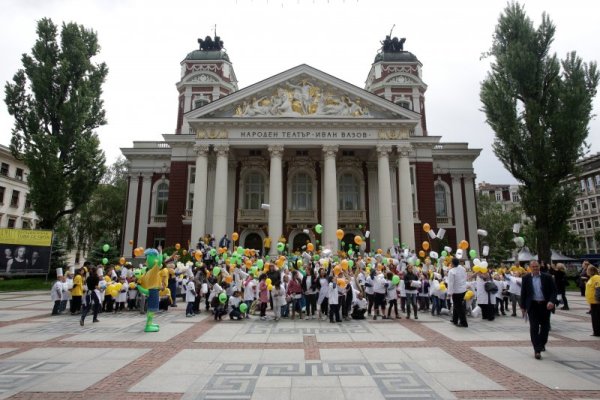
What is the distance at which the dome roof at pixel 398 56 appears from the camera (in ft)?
143

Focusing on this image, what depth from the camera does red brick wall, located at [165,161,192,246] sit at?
3309cm

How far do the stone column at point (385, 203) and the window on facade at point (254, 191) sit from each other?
11.5 m

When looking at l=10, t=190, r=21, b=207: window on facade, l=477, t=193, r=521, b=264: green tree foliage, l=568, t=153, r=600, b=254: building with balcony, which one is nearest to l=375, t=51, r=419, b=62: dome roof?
l=477, t=193, r=521, b=264: green tree foliage

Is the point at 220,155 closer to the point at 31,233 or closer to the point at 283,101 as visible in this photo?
the point at 283,101

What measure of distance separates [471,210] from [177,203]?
2962 cm

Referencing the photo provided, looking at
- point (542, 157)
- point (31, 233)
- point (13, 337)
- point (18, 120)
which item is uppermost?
point (18, 120)

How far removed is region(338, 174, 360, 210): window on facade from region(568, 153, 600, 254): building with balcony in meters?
43.0

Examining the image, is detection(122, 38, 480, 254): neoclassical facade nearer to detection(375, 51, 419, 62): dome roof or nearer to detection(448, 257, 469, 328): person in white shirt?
detection(375, 51, 419, 62): dome roof

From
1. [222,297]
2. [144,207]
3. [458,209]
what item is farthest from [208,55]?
[222,297]

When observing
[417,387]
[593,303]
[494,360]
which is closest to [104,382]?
[417,387]

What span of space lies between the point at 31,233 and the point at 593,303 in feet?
107

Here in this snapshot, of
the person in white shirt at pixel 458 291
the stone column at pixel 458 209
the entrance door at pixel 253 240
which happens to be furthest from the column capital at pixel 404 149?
the person in white shirt at pixel 458 291

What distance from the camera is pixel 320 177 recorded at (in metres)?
34.3

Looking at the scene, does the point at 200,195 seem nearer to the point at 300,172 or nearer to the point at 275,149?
the point at 275,149
